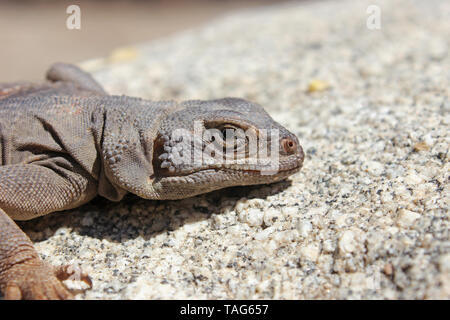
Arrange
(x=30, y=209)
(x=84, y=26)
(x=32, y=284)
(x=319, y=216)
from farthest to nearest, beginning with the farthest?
(x=84, y=26), (x=30, y=209), (x=319, y=216), (x=32, y=284)

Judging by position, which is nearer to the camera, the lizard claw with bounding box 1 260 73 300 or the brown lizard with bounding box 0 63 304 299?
the lizard claw with bounding box 1 260 73 300

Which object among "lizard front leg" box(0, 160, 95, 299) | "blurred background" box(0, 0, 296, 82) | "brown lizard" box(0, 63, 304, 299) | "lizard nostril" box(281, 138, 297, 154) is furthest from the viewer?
"blurred background" box(0, 0, 296, 82)

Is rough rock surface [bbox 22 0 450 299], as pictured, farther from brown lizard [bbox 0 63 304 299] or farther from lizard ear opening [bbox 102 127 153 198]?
lizard ear opening [bbox 102 127 153 198]

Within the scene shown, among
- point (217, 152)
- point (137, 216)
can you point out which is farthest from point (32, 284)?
point (217, 152)

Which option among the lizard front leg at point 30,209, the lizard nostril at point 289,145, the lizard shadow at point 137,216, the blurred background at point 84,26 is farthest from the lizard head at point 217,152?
the blurred background at point 84,26

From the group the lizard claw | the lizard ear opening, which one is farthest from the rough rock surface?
the lizard ear opening

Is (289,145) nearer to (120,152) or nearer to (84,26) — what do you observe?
(120,152)
